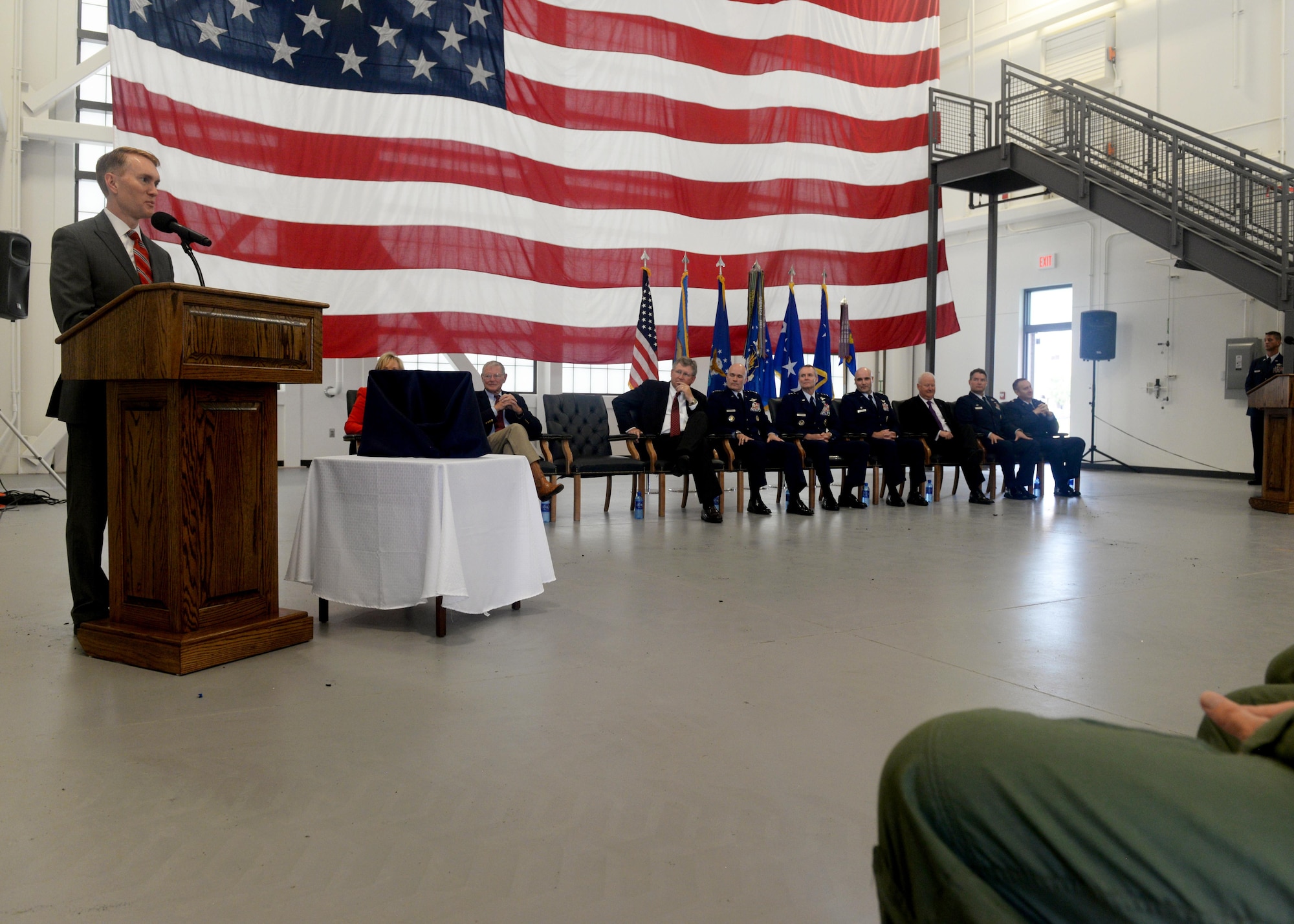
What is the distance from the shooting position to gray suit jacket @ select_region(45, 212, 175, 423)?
8.47 feet

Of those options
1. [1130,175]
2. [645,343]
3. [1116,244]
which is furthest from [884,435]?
[1116,244]

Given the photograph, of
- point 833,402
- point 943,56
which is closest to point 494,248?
point 833,402

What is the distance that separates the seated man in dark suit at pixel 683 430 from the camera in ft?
20.0

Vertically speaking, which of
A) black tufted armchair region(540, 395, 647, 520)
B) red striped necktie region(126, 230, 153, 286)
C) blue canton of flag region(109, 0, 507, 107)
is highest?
blue canton of flag region(109, 0, 507, 107)

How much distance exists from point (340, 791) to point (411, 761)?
0.57ft

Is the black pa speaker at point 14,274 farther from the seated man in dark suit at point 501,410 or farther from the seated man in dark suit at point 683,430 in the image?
the seated man in dark suit at point 683,430

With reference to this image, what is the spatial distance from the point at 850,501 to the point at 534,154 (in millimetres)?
3628

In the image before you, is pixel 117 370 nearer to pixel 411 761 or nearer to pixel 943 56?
pixel 411 761

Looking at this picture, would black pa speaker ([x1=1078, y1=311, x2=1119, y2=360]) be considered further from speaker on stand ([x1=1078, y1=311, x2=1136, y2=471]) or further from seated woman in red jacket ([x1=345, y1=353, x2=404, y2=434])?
seated woman in red jacket ([x1=345, y1=353, x2=404, y2=434])

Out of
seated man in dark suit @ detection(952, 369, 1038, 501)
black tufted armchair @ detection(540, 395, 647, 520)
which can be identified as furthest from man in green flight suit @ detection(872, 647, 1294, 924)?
seated man in dark suit @ detection(952, 369, 1038, 501)

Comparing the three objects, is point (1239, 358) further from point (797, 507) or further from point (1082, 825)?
point (1082, 825)

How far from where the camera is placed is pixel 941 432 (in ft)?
24.7

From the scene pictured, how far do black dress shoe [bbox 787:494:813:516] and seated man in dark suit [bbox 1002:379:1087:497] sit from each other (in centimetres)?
248

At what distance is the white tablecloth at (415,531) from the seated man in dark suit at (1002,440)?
5.60m
